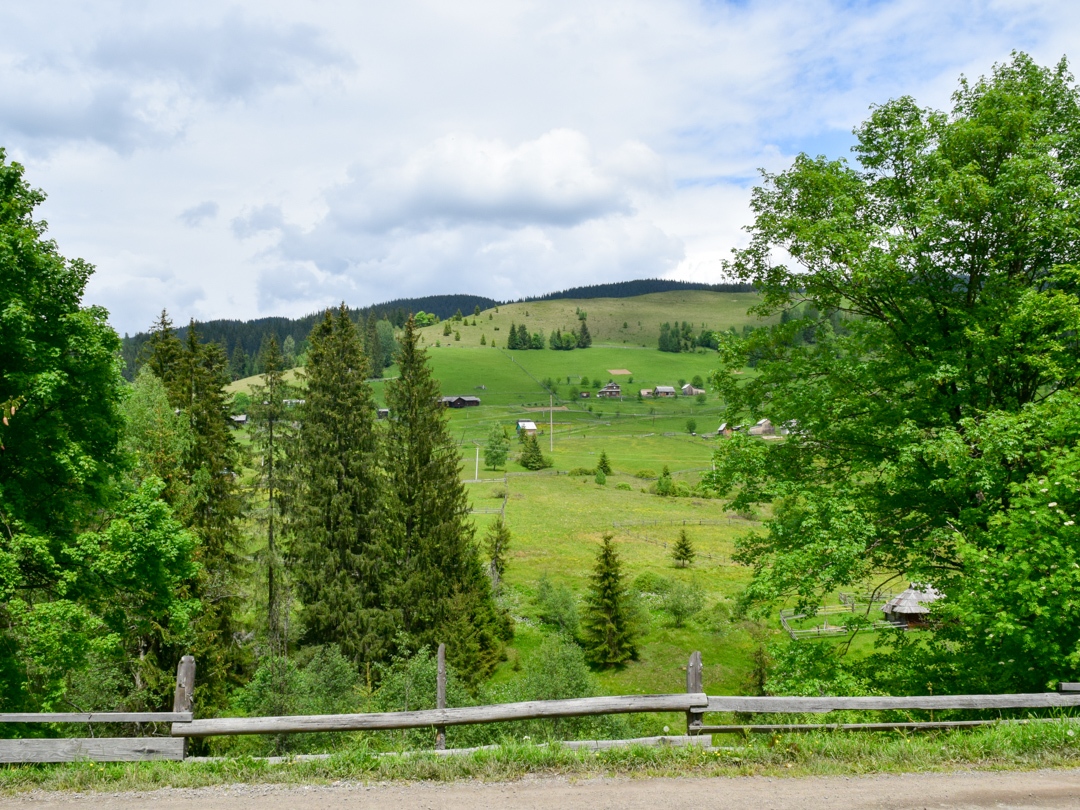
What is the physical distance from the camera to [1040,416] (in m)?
12.1

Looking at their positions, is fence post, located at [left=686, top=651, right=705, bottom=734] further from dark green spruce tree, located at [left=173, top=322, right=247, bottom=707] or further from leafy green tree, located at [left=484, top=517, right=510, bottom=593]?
leafy green tree, located at [left=484, top=517, right=510, bottom=593]

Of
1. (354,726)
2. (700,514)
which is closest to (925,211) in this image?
(354,726)

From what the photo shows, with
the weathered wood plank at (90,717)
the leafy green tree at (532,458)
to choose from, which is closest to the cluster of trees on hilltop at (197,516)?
the weathered wood plank at (90,717)

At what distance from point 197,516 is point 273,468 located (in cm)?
396

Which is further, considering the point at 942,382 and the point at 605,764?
the point at 942,382

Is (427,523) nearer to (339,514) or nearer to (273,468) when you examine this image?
(339,514)

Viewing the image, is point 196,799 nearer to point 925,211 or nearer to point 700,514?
point 925,211

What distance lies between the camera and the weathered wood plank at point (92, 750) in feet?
30.0

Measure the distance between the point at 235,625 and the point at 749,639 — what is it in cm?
3290

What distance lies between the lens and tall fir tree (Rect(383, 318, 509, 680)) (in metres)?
33.2

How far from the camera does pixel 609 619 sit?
4103 centimetres

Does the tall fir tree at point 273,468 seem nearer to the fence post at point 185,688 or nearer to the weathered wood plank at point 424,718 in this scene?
the fence post at point 185,688

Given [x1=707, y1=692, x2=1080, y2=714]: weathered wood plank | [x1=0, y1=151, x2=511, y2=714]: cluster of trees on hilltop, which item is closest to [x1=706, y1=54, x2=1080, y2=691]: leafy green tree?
[x1=707, y1=692, x2=1080, y2=714]: weathered wood plank

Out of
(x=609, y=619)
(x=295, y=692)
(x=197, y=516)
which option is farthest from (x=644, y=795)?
(x=609, y=619)
